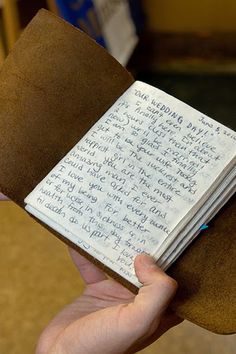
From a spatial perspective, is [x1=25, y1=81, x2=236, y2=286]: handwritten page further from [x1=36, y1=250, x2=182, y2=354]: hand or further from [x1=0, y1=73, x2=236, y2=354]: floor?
[x1=0, y1=73, x2=236, y2=354]: floor

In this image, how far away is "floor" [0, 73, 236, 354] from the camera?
142cm

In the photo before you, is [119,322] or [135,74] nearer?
[119,322]

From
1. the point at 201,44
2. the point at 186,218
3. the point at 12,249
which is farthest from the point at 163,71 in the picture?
the point at 186,218

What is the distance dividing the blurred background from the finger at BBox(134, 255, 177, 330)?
718 millimetres

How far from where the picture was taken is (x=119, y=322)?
2.48 ft

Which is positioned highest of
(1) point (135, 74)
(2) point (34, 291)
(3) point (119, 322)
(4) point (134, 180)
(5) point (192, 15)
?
(5) point (192, 15)

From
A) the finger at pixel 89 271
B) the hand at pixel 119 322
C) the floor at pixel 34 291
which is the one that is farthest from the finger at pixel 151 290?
the floor at pixel 34 291

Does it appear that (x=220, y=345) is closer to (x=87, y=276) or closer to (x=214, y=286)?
(x=87, y=276)

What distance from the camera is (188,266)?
2.59 ft

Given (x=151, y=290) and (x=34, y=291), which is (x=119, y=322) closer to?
(x=151, y=290)

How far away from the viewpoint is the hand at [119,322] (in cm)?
73

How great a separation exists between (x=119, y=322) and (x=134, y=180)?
175mm

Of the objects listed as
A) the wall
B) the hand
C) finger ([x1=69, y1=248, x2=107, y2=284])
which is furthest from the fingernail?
the wall

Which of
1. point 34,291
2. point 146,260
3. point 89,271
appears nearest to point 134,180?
point 146,260
